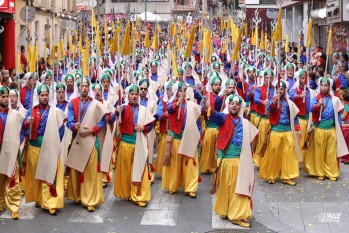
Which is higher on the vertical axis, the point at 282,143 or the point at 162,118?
the point at 162,118

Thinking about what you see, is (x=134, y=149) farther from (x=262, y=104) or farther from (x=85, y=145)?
(x=262, y=104)

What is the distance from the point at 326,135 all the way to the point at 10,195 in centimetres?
537

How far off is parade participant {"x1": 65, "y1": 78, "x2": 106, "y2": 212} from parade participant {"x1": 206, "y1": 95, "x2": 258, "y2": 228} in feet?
5.89

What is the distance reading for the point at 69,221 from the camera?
9.55 meters

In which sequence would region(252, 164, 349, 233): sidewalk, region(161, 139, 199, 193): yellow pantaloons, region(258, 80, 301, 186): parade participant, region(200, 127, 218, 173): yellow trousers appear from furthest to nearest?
region(200, 127, 218, 173): yellow trousers
region(258, 80, 301, 186): parade participant
region(161, 139, 199, 193): yellow pantaloons
region(252, 164, 349, 233): sidewalk

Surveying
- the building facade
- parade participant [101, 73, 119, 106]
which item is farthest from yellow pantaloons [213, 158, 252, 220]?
the building facade

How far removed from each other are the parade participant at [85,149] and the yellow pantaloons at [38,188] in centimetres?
26

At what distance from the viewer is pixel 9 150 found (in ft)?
31.6

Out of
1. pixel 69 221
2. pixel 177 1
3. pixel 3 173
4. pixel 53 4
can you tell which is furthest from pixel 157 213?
pixel 177 1

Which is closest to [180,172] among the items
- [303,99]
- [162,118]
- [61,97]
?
[162,118]

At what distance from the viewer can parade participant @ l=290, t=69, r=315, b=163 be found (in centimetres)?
1273

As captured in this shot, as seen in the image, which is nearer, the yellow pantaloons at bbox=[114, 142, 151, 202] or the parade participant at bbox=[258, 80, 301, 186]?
the yellow pantaloons at bbox=[114, 142, 151, 202]

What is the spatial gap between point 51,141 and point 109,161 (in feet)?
5.81

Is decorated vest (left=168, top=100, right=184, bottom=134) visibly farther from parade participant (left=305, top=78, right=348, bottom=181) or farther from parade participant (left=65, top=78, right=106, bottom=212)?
parade participant (left=305, top=78, right=348, bottom=181)
